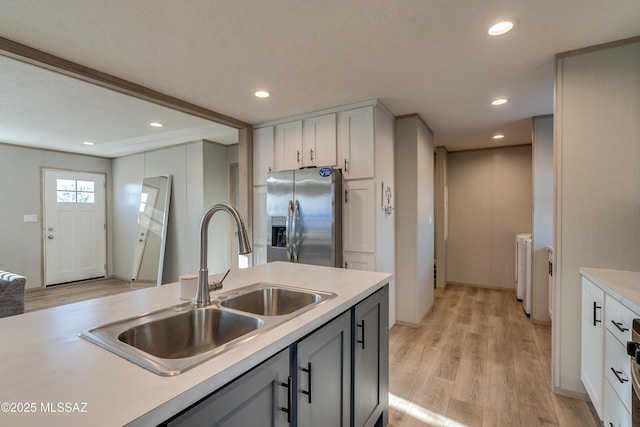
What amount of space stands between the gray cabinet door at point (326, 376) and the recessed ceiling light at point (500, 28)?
1.90 m

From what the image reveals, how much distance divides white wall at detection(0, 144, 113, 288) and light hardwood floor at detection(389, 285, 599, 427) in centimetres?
600

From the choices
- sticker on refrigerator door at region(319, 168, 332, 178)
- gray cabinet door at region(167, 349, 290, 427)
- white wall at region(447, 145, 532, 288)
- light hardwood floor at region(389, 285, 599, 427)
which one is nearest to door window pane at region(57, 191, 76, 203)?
sticker on refrigerator door at region(319, 168, 332, 178)

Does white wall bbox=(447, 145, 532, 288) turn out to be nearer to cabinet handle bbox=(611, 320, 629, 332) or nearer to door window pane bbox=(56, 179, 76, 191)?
cabinet handle bbox=(611, 320, 629, 332)

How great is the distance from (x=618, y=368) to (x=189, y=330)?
6.86ft

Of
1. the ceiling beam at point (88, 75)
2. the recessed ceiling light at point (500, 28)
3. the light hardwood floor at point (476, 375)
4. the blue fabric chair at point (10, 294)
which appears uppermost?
the recessed ceiling light at point (500, 28)

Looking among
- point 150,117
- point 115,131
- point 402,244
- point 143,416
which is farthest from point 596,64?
point 115,131

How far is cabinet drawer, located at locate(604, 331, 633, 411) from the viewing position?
1.41 metres

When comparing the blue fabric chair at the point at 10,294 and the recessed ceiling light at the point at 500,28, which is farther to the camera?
the blue fabric chair at the point at 10,294

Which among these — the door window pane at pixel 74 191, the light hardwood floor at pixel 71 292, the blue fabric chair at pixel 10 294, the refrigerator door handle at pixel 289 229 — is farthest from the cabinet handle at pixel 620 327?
the door window pane at pixel 74 191

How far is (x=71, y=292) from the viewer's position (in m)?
5.04

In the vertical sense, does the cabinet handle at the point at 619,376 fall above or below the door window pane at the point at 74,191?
below

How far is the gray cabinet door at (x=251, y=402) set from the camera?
0.72 metres

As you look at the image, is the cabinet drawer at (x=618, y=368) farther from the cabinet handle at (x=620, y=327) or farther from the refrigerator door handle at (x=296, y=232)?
the refrigerator door handle at (x=296, y=232)

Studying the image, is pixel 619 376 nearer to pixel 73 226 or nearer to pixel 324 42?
pixel 324 42
